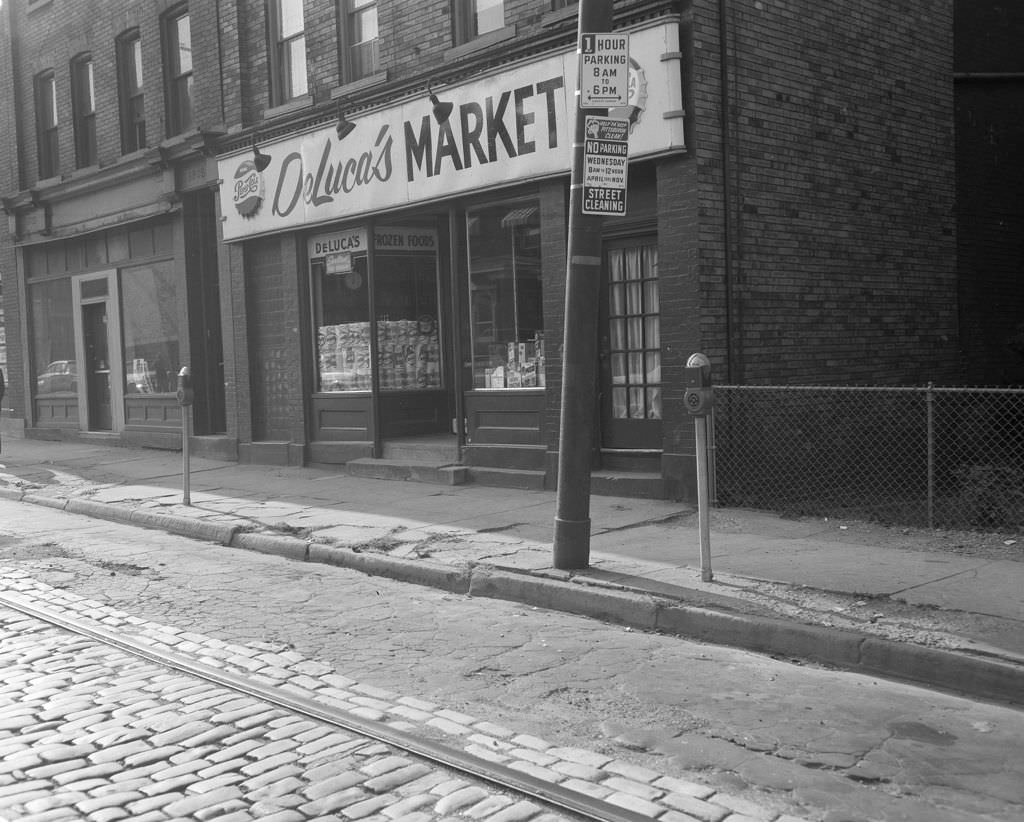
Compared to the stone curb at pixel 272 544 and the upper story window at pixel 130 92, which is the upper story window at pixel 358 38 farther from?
the stone curb at pixel 272 544

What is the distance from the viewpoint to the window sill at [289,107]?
48.1ft

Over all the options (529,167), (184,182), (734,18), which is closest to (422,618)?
(529,167)

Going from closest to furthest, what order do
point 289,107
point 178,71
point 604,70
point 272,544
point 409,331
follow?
point 604,70
point 272,544
point 409,331
point 289,107
point 178,71

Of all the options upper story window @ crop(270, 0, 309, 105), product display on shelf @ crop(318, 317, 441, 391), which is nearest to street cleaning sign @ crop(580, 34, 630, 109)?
product display on shelf @ crop(318, 317, 441, 391)

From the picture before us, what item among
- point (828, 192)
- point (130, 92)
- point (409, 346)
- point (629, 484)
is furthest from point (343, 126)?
point (130, 92)

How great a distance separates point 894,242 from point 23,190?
16241mm

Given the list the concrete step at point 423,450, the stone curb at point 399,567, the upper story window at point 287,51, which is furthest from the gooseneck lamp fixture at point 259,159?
the stone curb at point 399,567

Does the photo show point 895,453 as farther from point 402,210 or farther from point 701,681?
point 701,681

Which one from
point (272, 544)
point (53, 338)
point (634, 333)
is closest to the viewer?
point (272, 544)

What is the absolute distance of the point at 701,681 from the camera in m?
5.80

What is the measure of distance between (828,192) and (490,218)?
3766 mm

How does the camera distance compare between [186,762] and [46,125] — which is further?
[46,125]

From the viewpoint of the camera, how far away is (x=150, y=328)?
18.4 m

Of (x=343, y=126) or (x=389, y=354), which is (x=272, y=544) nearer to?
(x=389, y=354)
